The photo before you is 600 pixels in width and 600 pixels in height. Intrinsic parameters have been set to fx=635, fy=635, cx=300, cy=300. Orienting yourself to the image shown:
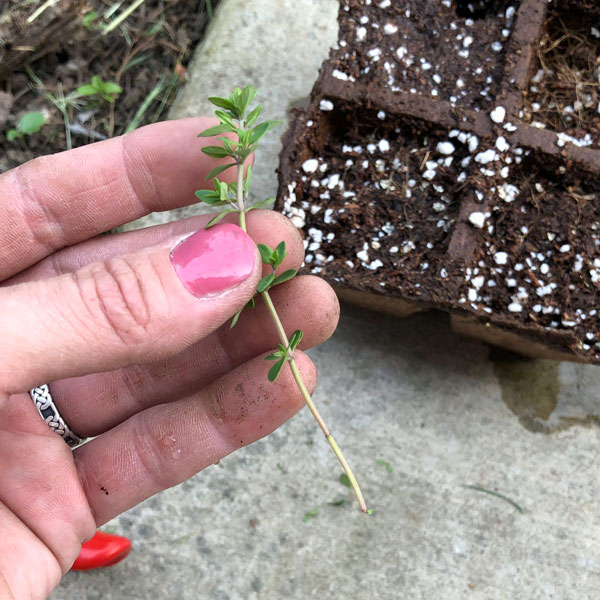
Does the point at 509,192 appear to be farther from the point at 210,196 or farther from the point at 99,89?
the point at 99,89

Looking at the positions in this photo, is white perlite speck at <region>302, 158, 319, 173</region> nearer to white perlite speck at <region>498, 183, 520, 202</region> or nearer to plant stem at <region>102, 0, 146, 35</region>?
white perlite speck at <region>498, 183, 520, 202</region>

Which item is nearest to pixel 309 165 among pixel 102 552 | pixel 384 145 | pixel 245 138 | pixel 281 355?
pixel 384 145

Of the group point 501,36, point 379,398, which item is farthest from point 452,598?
point 501,36

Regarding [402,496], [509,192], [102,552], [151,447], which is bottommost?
[402,496]

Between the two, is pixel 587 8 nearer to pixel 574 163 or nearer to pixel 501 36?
pixel 501 36

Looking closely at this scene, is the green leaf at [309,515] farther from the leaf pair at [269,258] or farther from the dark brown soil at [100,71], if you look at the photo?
the dark brown soil at [100,71]

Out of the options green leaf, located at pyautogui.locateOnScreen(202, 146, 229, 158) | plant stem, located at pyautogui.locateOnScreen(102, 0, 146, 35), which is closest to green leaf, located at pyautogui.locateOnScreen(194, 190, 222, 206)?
green leaf, located at pyautogui.locateOnScreen(202, 146, 229, 158)

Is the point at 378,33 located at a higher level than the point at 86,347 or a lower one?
higher
